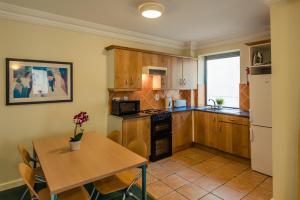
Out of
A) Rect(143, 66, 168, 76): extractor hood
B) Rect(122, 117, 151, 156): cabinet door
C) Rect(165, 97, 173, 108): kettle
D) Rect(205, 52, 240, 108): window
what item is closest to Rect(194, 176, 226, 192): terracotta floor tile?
Rect(122, 117, 151, 156): cabinet door

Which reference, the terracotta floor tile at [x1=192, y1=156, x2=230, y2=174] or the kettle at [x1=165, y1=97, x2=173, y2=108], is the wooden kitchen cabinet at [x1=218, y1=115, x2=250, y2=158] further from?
the kettle at [x1=165, y1=97, x2=173, y2=108]

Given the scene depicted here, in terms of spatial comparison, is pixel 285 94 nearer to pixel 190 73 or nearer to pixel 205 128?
pixel 205 128

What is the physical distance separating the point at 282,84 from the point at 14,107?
358 cm

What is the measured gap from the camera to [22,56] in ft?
8.79

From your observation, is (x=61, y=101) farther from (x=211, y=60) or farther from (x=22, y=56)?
(x=211, y=60)

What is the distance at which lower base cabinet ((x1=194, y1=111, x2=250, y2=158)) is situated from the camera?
11.3ft

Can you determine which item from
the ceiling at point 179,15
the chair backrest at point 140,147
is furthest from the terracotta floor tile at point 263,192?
the ceiling at point 179,15

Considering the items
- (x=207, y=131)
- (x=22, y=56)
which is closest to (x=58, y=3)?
(x=22, y=56)

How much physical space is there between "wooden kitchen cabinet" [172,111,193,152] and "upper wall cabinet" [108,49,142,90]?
1169 millimetres

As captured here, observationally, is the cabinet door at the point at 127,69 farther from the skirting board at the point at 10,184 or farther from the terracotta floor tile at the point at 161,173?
the skirting board at the point at 10,184

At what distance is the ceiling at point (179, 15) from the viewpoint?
2506 mm

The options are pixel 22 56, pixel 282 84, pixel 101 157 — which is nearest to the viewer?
pixel 101 157

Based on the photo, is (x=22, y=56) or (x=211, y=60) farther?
(x=211, y=60)

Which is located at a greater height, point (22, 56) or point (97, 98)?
point (22, 56)
